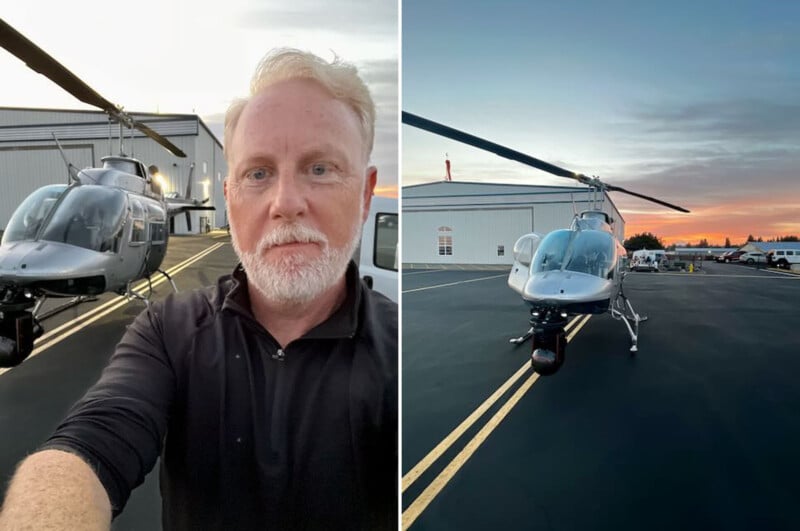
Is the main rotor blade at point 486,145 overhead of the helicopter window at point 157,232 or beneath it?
overhead

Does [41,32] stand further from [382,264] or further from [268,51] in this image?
[382,264]

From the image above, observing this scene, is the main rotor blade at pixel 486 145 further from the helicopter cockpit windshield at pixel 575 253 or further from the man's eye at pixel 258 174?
the man's eye at pixel 258 174

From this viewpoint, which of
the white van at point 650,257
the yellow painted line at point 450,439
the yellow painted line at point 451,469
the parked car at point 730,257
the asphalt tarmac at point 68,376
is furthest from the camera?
the white van at point 650,257

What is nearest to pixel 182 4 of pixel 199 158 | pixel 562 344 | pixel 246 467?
pixel 199 158

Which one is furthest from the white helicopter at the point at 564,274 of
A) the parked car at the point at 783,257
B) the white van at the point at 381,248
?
the white van at the point at 381,248

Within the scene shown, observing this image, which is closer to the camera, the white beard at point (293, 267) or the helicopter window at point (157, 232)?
the white beard at point (293, 267)

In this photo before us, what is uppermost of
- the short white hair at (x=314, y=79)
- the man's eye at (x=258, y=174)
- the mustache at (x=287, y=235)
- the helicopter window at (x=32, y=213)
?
the short white hair at (x=314, y=79)

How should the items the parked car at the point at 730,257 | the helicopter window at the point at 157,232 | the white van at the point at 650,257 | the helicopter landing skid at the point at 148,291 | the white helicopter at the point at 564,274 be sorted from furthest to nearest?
the white van at the point at 650,257
the parked car at the point at 730,257
the white helicopter at the point at 564,274
the helicopter window at the point at 157,232
the helicopter landing skid at the point at 148,291

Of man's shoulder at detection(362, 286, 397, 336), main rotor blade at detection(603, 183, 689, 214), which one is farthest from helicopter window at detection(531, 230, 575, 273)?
man's shoulder at detection(362, 286, 397, 336)

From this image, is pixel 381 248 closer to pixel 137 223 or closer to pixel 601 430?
pixel 137 223

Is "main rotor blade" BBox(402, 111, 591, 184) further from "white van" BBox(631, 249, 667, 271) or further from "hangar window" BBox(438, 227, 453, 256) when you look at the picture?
"white van" BBox(631, 249, 667, 271)
